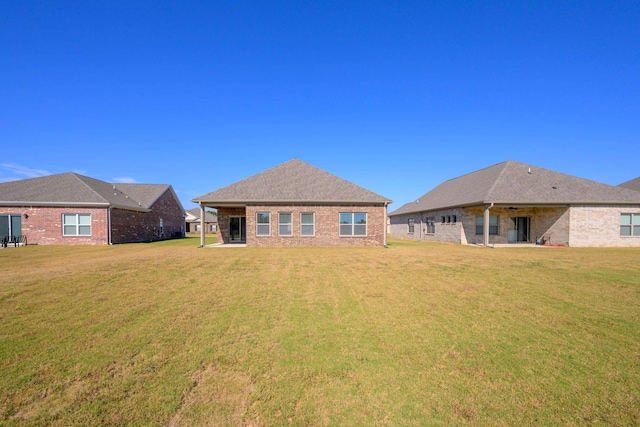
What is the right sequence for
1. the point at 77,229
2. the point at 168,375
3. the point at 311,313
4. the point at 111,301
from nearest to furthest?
the point at 168,375 < the point at 311,313 < the point at 111,301 < the point at 77,229

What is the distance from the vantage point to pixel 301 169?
→ 850 inches

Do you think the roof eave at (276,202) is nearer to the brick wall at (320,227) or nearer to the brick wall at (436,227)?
the brick wall at (320,227)

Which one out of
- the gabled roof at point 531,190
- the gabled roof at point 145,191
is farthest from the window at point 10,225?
the gabled roof at point 531,190

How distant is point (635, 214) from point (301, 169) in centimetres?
2275

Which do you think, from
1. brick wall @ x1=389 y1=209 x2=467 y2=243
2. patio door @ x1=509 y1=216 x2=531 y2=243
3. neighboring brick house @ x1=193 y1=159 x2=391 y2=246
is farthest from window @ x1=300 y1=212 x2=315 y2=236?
patio door @ x1=509 y1=216 x2=531 y2=243

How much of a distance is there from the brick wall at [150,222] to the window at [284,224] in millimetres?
12581

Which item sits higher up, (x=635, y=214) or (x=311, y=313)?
(x=635, y=214)

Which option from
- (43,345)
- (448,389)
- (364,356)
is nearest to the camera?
(448,389)

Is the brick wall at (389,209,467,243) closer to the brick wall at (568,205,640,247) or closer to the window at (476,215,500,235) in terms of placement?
the window at (476,215,500,235)

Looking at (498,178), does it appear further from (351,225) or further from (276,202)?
(276,202)

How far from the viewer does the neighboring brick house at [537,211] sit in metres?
19.0

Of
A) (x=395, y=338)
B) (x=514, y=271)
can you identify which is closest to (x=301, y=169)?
(x=514, y=271)

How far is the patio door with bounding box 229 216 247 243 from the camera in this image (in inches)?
870

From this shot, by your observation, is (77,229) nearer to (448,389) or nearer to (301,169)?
(301,169)
